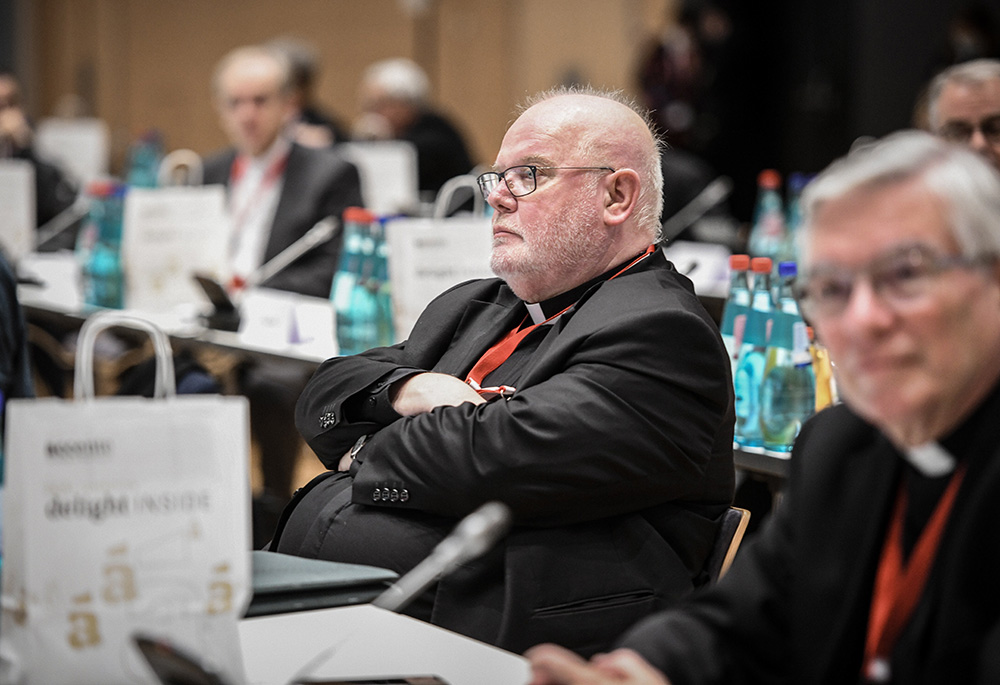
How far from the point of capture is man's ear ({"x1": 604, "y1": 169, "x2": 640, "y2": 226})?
2350 millimetres

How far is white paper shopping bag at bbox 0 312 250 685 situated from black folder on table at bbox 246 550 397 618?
0.28 m

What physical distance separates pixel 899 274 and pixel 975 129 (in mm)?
2303

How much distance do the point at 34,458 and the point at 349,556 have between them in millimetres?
928

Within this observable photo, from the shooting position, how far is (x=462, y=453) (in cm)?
204

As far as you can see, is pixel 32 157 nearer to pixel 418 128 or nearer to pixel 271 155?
pixel 271 155

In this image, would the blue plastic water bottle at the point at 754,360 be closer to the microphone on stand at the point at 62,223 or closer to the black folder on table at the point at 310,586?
the black folder on table at the point at 310,586

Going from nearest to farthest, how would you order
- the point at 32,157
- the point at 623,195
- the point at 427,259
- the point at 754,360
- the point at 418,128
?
the point at 623,195, the point at 754,360, the point at 427,259, the point at 32,157, the point at 418,128

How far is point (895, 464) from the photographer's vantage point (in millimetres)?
1287

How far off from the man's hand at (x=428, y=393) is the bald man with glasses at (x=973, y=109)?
1.69 meters

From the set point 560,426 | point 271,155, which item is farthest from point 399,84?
point 560,426

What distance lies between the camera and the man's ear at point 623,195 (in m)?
2.35

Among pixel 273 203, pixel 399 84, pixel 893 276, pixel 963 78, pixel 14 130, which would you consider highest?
pixel 399 84

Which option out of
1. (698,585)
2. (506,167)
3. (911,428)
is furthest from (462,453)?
(911,428)

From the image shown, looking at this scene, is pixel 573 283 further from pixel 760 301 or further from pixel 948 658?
pixel 948 658
